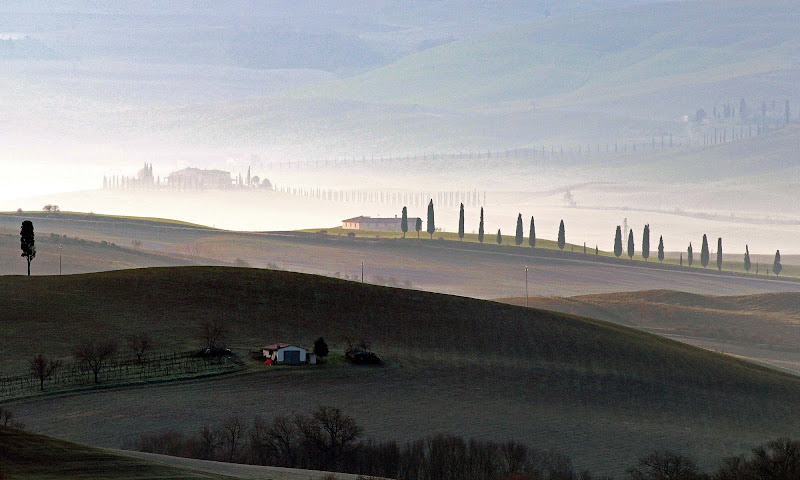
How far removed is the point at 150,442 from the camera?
77312 millimetres

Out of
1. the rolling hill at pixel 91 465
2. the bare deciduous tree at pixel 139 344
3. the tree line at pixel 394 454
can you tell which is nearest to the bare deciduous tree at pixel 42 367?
the bare deciduous tree at pixel 139 344

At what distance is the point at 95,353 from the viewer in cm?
9856

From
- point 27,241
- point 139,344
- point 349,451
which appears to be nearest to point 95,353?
point 139,344

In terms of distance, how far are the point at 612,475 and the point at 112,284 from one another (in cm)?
5771

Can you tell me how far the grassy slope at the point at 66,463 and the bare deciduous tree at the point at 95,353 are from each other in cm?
2914

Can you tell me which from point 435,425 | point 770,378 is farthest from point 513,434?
point 770,378

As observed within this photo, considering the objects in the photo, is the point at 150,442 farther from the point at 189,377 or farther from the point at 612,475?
the point at 612,475

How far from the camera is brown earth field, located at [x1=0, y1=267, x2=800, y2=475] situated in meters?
86.4

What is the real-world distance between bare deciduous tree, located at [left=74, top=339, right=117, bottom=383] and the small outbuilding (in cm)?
1104

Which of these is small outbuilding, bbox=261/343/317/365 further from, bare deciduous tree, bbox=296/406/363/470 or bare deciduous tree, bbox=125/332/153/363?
bare deciduous tree, bbox=296/406/363/470

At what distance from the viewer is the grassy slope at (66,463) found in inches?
2297

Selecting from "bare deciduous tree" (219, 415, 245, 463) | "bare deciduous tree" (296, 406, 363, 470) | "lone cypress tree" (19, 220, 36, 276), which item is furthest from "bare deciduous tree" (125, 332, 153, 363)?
"lone cypress tree" (19, 220, 36, 276)

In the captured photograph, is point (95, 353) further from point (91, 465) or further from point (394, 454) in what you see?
point (91, 465)

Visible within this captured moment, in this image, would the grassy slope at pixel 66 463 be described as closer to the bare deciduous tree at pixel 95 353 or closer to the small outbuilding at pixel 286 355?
the bare deciduous tree at pixel 95 353
